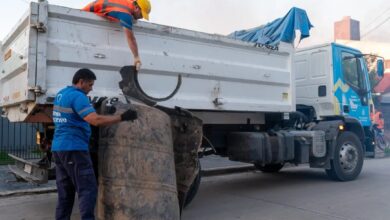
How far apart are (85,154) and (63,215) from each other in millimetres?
683

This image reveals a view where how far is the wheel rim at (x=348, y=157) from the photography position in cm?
772

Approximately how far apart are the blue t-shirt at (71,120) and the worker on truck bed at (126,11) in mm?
1219

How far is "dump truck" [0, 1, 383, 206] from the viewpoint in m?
4.49

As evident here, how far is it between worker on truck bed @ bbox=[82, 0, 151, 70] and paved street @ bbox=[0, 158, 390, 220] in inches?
91.3

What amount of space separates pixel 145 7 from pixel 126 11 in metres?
0.29

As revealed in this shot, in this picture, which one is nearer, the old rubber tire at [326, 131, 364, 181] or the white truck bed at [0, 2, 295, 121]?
the white truck bed at [0, 2, 295, 121]

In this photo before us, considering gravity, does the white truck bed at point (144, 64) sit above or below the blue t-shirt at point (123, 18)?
below

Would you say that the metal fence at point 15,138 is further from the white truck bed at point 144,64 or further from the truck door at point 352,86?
the truck door at point 352,86

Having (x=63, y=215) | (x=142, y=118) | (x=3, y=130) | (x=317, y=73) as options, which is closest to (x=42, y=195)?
(x=63, y=215)

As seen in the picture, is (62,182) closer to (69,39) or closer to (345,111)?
(69,39)

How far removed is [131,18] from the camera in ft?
15.8

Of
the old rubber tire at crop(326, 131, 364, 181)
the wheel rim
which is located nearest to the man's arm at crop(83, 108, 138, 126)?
the old rubber tire at crop(326, 131, 364, 181)

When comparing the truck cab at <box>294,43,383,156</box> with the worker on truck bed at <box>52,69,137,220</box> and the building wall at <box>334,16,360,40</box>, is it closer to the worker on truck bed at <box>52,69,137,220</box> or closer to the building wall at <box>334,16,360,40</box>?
the worker on truck bed at <box>52,69,137,220</box>

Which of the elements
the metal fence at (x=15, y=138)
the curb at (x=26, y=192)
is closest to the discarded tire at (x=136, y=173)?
the curb at (x=26, y=192)
